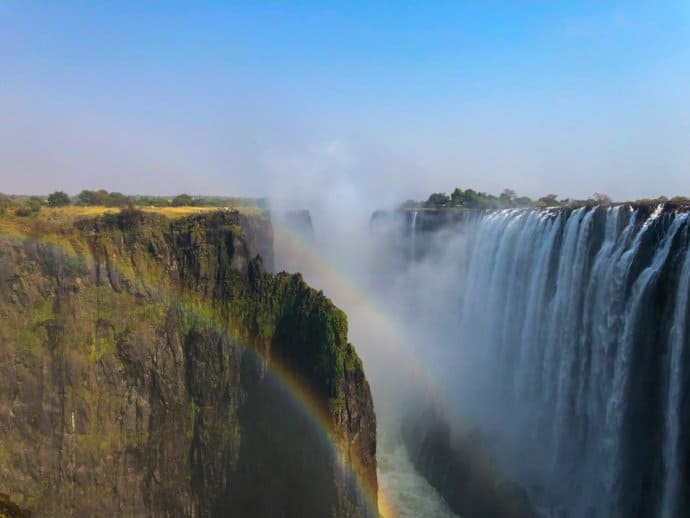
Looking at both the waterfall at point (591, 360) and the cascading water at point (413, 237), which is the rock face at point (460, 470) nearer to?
the waterfall at point (591, 360)

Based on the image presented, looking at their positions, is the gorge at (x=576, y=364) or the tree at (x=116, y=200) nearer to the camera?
the gorge at (x=576, y=364)

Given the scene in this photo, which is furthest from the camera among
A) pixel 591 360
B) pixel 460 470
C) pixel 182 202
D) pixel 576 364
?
pixel 182 202

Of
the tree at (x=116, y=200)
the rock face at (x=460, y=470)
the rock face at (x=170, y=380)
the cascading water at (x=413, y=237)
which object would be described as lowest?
the rock face at (x=460, y=470)

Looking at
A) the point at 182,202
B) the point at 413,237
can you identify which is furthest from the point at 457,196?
the point at 182,202

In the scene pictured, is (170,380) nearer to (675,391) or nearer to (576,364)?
(576,364)

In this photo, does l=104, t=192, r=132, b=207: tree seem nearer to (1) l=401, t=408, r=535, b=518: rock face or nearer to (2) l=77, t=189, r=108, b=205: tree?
(2) l=77, t=189, r=108, b=205: tree

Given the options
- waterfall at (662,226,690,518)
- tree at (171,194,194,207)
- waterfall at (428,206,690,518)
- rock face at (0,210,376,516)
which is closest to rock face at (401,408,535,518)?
waterfall at (428,206,690,518)

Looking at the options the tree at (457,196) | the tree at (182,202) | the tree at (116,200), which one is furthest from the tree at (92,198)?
the tree at (457,196)

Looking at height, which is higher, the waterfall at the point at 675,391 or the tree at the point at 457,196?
the tree at the point at 457,196
